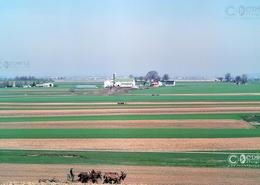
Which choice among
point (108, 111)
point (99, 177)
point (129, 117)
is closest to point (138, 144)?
point (99, 177)

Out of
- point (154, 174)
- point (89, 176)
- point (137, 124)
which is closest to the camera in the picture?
point (89, 176)

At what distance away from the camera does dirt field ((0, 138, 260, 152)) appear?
106 ft

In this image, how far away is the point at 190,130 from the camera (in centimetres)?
4131

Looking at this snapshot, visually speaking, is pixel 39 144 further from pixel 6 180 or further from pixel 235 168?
pixel 235 168

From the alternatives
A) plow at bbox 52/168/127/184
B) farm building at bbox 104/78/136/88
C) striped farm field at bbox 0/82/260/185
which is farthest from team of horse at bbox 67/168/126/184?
farm building at bbox 104/78/136/88

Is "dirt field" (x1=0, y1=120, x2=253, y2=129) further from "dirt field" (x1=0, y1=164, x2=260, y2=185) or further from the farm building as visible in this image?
the farm building

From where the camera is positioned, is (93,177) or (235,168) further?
(235,168)

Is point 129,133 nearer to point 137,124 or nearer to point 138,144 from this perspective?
point 138,144

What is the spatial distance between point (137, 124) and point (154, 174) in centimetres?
2108

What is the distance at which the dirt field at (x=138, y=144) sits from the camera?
3225 cm

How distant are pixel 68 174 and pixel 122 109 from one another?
1402 inches

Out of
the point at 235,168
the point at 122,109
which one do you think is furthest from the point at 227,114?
the point at 235,168

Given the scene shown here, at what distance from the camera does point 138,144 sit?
34.0 m

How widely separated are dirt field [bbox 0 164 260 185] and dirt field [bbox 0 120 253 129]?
1768 cm
